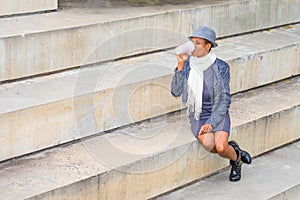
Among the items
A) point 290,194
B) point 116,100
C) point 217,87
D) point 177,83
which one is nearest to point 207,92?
point 217,87

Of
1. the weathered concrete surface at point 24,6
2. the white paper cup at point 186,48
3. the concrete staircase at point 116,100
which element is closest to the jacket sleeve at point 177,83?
the white paper cup at point 186,48

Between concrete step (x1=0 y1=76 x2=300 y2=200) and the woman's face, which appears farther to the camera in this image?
the woman's face

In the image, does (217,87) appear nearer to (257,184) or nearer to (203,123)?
(203,123)

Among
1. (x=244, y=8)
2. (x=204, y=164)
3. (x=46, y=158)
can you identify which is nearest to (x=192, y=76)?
(x=204, y=164)

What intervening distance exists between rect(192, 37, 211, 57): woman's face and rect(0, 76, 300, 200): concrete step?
63cm

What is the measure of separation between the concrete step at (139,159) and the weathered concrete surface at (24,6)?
4.83ft

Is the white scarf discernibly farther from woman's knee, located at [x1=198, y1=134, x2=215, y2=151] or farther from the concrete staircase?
the concrete staircase

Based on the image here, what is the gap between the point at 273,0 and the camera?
26.1 ft

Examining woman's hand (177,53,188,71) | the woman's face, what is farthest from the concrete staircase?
the woman's face

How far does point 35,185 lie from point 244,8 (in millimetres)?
3601

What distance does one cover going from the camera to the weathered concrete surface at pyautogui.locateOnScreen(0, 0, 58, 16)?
20.6 ft

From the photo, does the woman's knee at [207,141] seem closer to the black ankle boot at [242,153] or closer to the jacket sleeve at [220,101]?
the jacket sleeve at [220,101]

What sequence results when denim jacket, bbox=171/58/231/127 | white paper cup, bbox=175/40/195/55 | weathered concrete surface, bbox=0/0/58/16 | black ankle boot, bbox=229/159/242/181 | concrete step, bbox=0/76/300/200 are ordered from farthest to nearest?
weathered concrete surface, bbox=0/0/58/16, black ankle boot, bbox=229/159/242/181, denim jacket, bbox=171/58/231/127, white paper cup, bbox=175/40/195/55, concrete step, bbox=0/76/300/200

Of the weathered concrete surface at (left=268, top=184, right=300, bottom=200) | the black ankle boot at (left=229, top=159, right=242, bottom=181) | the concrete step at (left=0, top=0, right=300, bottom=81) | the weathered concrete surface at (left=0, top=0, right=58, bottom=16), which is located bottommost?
the weathered concrete surface at (left=268, top=184, right=300, bottom=200)
